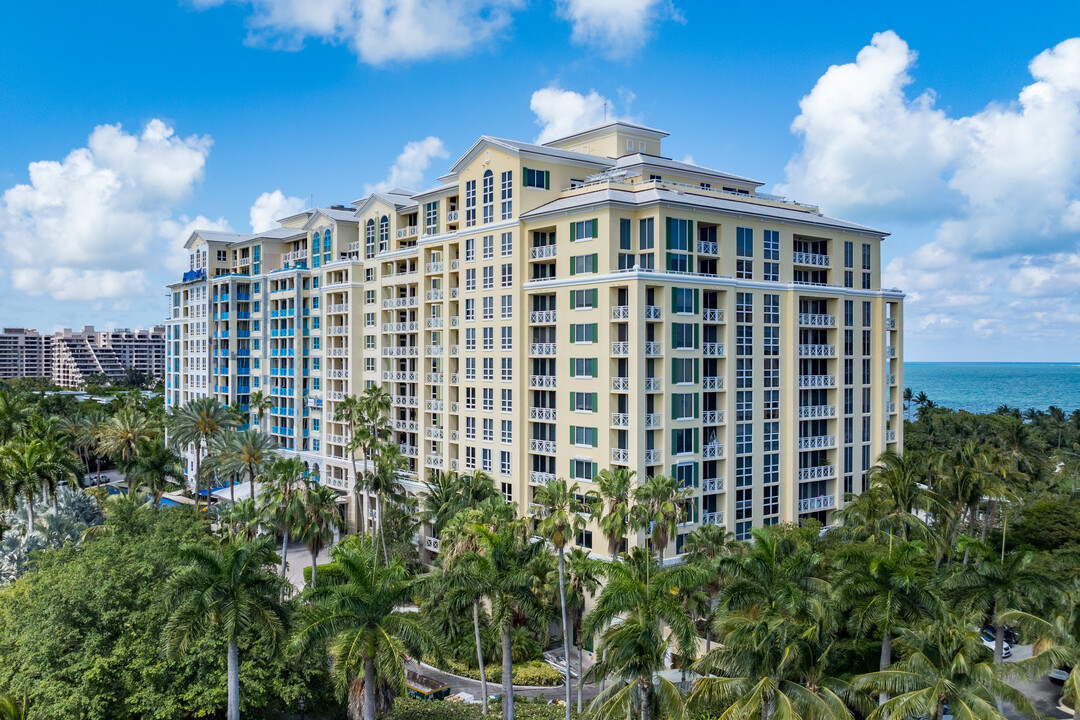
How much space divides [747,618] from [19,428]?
73124mm

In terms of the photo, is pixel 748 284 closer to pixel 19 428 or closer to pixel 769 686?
pixel 769 686

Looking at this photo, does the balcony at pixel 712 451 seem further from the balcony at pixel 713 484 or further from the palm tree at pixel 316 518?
the palm tree at pixel 316 518

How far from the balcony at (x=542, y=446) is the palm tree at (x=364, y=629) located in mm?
30894

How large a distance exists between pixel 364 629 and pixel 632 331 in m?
31.7

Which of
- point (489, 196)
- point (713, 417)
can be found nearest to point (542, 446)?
point (713, 417)

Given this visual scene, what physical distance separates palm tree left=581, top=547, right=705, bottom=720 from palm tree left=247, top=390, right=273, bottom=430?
7010cm

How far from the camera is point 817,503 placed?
2640 inches

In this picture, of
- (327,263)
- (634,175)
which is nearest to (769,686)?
(634,175)

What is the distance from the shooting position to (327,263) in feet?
298

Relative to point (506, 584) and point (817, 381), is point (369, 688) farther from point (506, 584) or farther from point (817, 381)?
point (817, 381)

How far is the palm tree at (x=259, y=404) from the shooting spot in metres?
96.0

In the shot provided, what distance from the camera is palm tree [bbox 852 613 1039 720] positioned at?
2936cm

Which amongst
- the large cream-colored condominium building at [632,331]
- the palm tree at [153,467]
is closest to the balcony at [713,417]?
the large cream-colored condominium building at [632,331]

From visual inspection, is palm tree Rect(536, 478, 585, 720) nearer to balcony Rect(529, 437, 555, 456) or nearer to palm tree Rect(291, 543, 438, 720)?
palm tree Rect(291, 543, 438, 720)
